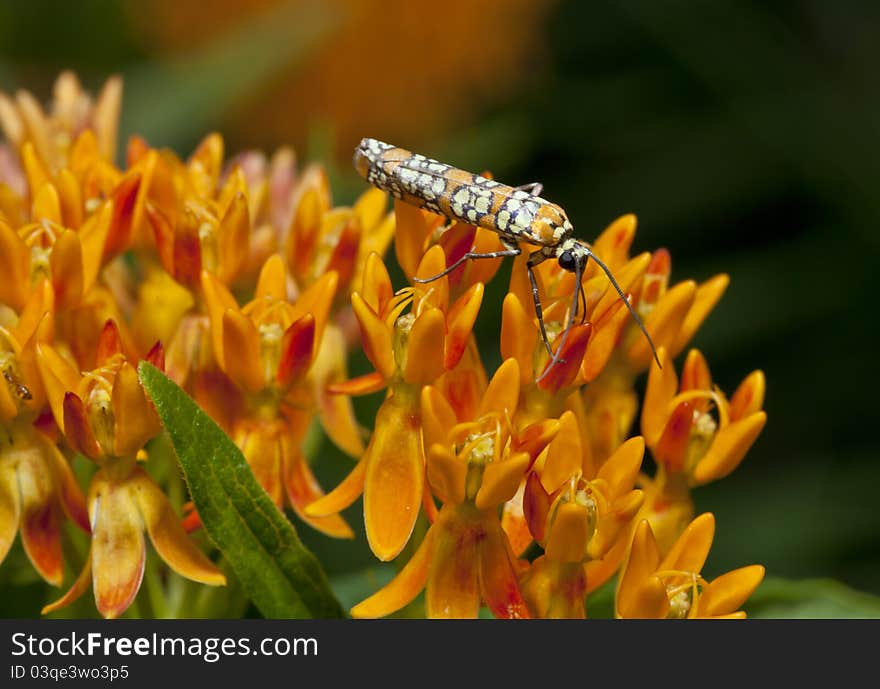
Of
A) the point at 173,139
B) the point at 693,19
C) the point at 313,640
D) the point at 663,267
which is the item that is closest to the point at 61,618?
the point at 313,640

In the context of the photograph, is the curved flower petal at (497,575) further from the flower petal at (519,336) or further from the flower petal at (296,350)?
the flower petal at (296,350)

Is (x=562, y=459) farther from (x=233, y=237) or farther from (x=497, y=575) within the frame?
(x=233, y=237)

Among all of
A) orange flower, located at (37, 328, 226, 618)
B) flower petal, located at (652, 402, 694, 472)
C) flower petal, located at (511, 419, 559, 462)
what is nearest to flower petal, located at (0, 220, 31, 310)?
orange flower, located at (37, 328, 226, 618)

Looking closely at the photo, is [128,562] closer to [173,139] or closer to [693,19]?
[173,139]

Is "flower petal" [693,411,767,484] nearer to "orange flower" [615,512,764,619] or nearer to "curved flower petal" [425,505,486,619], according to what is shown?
"orange flower" [615,512,764,619]

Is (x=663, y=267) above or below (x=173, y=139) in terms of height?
below

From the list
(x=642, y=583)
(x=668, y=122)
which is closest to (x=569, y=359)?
(x=642, y=583)
